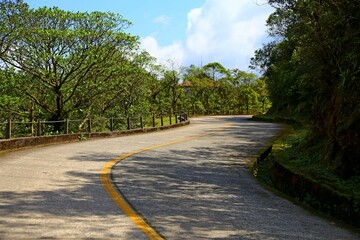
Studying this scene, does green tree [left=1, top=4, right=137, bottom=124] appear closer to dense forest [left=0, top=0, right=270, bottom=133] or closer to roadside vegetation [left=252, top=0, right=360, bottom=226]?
dense forest [left=0, top=0, right=270, bottom=133]

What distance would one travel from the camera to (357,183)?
714 centimetres

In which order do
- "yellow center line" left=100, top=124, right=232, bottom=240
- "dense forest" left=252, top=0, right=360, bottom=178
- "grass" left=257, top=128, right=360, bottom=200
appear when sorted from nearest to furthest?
"yellow center line" left=100, top=124, right=232, bottom=240 → "grass" left=257, top=128, right=360, bottom=200 → "dense forest" left=252, top=0, right=360, bottom=178

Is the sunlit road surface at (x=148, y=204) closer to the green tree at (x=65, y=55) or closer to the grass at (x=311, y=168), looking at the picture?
the grass at (x=311, y=168)

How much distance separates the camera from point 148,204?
6.35m

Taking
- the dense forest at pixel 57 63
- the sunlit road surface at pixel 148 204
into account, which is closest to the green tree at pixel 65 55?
the dense forest at pixel 57 63

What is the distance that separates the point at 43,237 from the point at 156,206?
206 cm

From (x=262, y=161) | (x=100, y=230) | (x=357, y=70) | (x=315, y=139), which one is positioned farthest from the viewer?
(x=262, y=161)

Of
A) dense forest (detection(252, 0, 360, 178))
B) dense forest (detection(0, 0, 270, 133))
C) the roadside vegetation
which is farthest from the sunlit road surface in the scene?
dense forest (detection(0, 0, 270, 133))

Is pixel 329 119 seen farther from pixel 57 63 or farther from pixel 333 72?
pixel 57 63

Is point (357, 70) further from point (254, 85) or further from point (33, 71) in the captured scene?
point (254, 85)

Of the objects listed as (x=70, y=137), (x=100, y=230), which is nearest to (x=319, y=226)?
(x=100, y=230)

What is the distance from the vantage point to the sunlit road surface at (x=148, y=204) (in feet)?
16.3

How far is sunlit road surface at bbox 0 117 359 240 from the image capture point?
4977 mm

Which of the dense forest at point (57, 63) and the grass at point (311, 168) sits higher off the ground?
the dense forest at point (57, 63)
